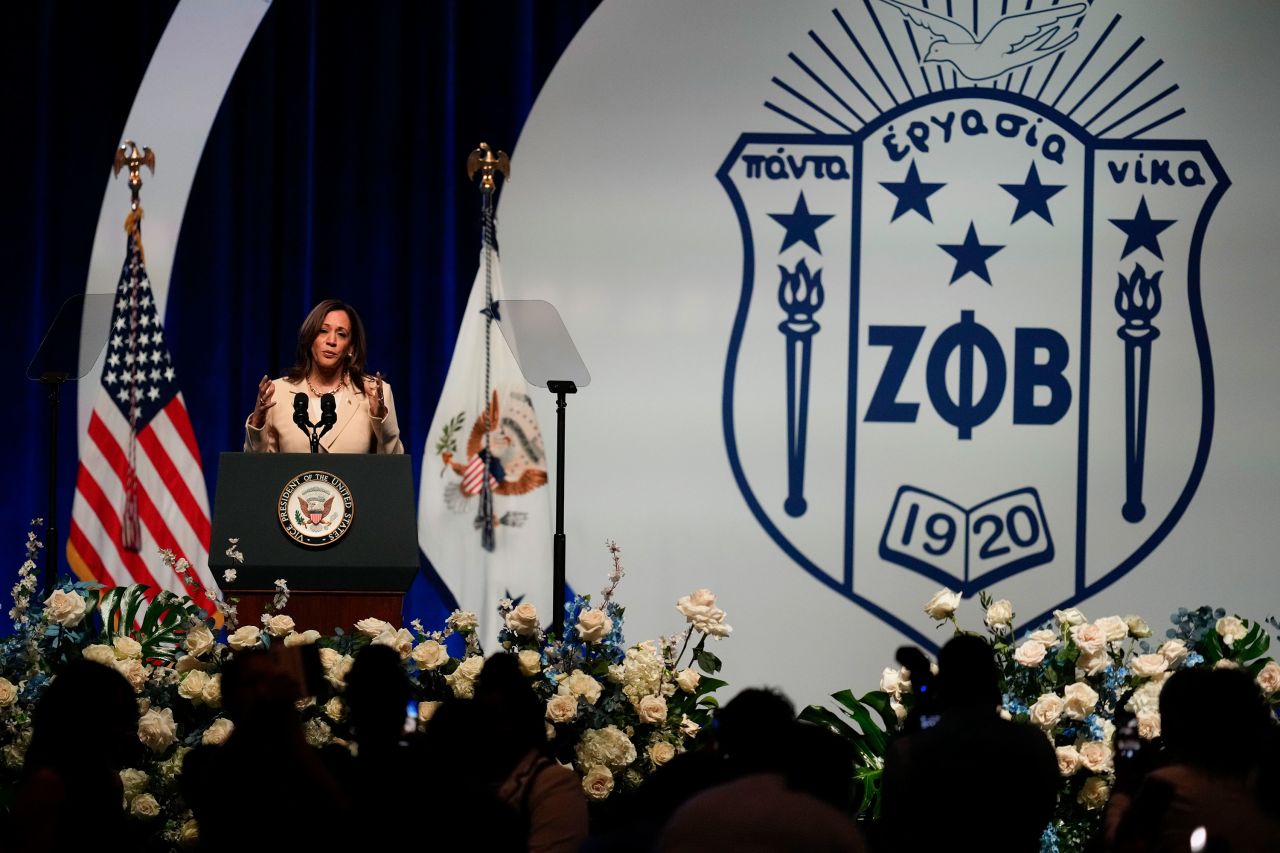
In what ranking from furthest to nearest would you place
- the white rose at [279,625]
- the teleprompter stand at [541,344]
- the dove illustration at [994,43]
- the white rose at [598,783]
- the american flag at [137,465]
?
the dove illustration at [994,43], the american flag at [137,465], the teleprompter stand at [541,344], the white rose at [279,625], the white rose at [598,783]

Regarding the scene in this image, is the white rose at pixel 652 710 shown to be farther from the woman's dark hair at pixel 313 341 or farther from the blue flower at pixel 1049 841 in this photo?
the woman's dark hair at pixel 313 341

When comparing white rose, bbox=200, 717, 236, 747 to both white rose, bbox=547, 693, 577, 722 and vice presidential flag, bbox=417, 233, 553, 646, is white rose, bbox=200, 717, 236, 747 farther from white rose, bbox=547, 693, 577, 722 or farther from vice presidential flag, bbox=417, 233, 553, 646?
vice presidential flag, bbox=417, 233, 553, 646

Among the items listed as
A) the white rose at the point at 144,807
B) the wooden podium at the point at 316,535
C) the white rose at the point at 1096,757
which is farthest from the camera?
the wooden podium at the point at 316,535

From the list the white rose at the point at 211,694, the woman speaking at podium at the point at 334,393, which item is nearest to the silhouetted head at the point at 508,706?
the white rose at the point at 211,694

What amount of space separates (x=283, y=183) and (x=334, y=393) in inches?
65.9

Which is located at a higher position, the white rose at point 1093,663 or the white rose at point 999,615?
the white rose at point 999,615

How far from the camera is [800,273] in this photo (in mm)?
6777

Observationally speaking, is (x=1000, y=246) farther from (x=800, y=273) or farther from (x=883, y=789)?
(x=883, y=789)

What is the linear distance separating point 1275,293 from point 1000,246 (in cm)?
121

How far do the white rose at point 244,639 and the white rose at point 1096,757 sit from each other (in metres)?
1.99

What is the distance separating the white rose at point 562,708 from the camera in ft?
11.8

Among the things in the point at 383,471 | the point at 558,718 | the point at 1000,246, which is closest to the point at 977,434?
the point at 1000,246

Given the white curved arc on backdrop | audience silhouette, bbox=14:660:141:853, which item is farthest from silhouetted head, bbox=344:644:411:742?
the white curved arc on backdrop

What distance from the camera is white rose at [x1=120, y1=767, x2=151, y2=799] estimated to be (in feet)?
11.5
